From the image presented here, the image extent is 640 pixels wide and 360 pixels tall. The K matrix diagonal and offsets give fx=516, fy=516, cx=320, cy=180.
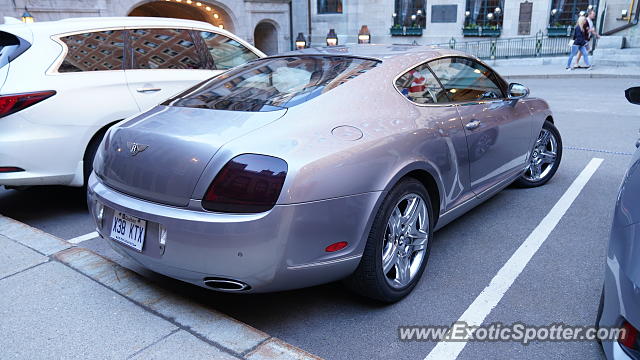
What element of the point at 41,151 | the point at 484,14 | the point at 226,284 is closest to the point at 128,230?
the point at 226,284

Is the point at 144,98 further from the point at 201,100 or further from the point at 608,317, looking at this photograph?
the point at 608,317

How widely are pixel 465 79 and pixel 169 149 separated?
2.48 metres

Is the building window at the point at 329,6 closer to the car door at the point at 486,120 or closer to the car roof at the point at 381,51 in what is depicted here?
the car door at the point at 486,120

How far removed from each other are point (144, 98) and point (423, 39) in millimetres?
23035

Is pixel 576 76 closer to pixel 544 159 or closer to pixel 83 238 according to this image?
pixel 544 159

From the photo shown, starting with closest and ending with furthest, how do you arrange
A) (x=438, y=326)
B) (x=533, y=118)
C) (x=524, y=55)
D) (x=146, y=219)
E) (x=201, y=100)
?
(x=146, y=219)
(x=438, y=326)
(x=201, y=100)
(x=533, y=118)
(x=524, y=55)

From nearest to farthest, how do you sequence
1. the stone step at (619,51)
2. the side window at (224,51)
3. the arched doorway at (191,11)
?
the side window at (224,51)
the stone step at (619,51)
the arched doorway at (191,11)

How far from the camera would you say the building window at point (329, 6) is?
89.6 feet

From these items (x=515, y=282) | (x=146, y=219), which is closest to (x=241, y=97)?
(x=146, y=219)

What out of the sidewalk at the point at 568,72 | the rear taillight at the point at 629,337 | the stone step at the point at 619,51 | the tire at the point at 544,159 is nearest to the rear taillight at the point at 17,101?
the rear taillight at the point at 629,337

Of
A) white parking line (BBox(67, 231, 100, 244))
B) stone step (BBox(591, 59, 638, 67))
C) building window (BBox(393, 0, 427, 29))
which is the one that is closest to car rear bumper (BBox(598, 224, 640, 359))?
white parking line (BBox(67, 231, 100, 244))

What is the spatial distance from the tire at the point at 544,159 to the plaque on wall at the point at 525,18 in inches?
816

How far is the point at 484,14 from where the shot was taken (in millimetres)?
24469

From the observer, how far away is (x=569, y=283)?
11.0 feet
